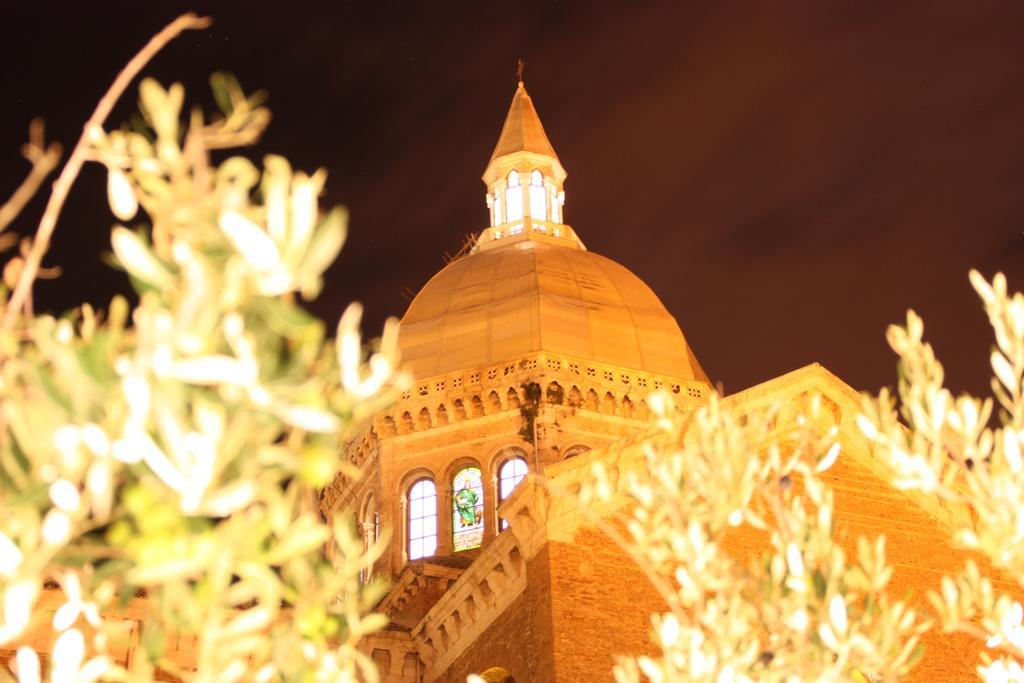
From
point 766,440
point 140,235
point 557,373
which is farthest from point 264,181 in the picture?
point 557,373

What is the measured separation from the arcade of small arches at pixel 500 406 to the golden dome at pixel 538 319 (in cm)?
89

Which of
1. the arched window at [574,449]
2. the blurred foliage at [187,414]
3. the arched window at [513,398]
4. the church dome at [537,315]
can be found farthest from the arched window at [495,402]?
the blurred foliage at [187,414]

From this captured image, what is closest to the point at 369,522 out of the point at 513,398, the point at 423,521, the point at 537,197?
the point at 423,521

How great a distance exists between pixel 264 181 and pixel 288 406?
1072 mm

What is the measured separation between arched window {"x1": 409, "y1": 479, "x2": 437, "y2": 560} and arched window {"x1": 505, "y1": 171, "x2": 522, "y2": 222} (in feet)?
34.4

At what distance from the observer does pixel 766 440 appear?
2283cm

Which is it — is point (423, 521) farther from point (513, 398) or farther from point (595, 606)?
point (595, 606)

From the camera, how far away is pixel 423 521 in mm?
33125

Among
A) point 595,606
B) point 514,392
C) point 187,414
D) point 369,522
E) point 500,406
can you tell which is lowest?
point 187,414

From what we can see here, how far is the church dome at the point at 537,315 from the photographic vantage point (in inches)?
1361

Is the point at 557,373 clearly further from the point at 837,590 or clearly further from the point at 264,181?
the point at 264,181

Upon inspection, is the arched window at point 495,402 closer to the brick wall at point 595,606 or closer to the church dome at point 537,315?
the church dome at point 537,315

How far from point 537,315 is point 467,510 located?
497cm

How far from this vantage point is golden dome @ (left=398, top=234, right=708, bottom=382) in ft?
113
